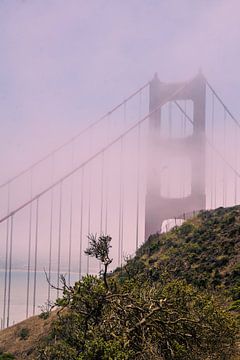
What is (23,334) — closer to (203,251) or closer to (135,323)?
(203,251)

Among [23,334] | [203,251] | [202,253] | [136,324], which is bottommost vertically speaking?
[23,334]

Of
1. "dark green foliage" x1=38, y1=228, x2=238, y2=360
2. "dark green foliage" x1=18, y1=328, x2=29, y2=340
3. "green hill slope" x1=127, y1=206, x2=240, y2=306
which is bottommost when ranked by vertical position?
"dark green foliage" x1=18, y1=328, x2=29, y2=340

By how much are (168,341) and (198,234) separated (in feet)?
163

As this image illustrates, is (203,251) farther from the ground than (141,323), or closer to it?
farther from the ground

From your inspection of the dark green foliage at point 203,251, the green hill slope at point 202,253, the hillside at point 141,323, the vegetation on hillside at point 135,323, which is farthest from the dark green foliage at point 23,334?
the hillside at point 141,323

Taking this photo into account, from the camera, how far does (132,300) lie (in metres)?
21.2

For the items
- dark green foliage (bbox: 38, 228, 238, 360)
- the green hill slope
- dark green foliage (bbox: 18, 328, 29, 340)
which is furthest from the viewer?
dark green foliage (bbox: 18, 328, 29, 340)

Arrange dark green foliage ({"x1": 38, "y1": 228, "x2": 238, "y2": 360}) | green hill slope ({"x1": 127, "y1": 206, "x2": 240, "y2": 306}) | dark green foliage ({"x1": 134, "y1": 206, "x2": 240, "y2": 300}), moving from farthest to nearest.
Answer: dark green foliage ({"x1": 134, "y1": 206, "x2": 240, "y2": 300}) < green hill slope ({"x1": 127, "y1": 206, "x2": 240, "y2": 306}) < dark green foliage ({"x1": 38, "y1": 228, "x2": 238, "y2": 360})

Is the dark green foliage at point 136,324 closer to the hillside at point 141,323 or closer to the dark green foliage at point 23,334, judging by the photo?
the hillside at point 141,323

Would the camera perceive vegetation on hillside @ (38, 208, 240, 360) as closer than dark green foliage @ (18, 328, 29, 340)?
Yes

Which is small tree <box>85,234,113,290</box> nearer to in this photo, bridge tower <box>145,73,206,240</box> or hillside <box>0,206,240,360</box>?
hillside <box>0,206,240,360</box>

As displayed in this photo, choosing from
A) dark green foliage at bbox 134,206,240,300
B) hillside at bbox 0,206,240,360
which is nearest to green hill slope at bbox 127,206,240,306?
dark green foliage at bbox 134,206,240,300

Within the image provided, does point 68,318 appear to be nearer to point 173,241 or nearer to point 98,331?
point 98,331

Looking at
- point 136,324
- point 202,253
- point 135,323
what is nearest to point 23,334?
point 202,253
